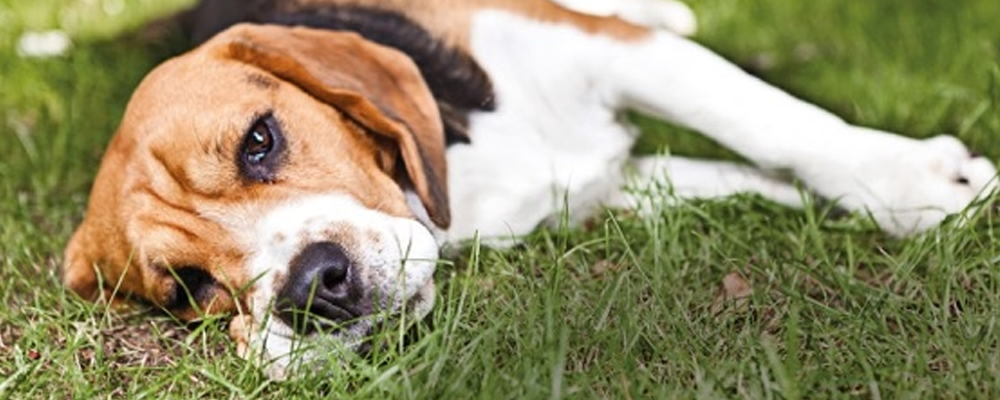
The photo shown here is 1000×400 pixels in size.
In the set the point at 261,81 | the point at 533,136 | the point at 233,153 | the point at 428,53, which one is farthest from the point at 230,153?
the point at 533,136

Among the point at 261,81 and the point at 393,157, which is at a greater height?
the point at 261,81

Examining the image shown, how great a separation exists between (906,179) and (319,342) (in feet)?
6.28

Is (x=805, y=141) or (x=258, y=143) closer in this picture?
(x=258, y=143)

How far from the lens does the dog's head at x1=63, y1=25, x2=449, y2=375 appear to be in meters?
3.65

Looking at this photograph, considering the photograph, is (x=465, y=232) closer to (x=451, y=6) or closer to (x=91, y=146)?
(x=451, y=6)

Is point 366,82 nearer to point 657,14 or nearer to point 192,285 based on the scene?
point 192,285

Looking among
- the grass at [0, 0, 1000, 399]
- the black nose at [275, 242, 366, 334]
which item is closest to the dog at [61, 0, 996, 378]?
the black nose at [275, 242, 366, 334]

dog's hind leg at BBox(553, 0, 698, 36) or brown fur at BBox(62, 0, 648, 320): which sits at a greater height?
brown fur at BBox(62, 0, 648, 320)

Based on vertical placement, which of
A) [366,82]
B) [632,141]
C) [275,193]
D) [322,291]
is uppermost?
[366,82]

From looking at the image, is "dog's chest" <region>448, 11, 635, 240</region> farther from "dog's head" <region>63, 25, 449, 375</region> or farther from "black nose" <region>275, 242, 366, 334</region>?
"black nose" <region>275, 242, 366, 334</region>

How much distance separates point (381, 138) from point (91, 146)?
2.07 m

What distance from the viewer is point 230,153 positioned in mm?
3967

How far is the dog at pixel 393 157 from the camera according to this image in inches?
147

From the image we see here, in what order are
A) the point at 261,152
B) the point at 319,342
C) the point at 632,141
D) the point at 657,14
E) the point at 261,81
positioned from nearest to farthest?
the point at 319,342 → the point at 261,152 → the point at 261,81 → the point at 632,141 → the point at 657,14
